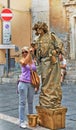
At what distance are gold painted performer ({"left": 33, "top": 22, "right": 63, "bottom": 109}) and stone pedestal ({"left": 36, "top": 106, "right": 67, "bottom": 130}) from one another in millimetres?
118

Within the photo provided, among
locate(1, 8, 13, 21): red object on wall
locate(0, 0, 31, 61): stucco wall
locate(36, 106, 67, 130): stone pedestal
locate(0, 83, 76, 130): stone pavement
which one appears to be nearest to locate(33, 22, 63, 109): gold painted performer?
locate(36, 106, 67, 130): stone pedestal

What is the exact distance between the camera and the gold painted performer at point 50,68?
8333mm

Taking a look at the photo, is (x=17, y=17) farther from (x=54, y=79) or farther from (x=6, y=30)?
(x=54, y=79)

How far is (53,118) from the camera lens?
8.21 metres

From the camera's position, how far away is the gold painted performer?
A: 8.33m

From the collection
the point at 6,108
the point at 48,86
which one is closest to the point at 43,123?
the point at 48,86

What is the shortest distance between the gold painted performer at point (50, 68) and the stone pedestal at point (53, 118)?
12 centimetres

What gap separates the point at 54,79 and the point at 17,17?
14.0 metres

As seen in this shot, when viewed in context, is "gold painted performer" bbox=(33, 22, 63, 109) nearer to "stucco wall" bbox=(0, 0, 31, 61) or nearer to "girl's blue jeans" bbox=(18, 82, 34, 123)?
"girl's blue jeans" bbox=(18, 82, 34, 123)

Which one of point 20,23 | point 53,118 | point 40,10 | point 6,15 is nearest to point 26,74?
point 53,118

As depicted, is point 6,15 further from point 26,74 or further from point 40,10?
point 26,74

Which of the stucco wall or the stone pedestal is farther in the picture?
the stucco wall

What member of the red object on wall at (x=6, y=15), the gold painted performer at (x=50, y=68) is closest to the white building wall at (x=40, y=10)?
the red object on wall at (x=6, y=15)

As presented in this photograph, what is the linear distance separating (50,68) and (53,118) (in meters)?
0.96
